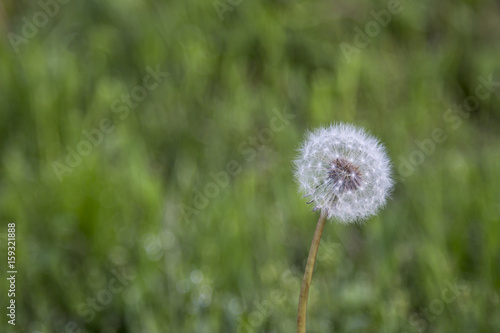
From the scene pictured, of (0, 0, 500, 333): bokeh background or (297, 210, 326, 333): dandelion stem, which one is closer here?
(297, 210, 326, 333): dandelion stem

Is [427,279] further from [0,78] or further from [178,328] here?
[0,78]

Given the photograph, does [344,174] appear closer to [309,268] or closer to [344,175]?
[344,175]

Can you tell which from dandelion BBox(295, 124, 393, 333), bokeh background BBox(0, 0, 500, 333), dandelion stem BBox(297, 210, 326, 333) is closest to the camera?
dandelion stem BBox(297, 210, 326, 333)

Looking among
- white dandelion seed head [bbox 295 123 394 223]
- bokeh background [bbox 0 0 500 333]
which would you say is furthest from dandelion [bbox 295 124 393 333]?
bokeh background [bbox 0 0 500 333]

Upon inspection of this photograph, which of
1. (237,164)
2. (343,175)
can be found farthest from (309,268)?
(237,164)

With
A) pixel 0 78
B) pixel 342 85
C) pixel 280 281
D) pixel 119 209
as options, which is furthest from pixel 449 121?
pixel 0 78

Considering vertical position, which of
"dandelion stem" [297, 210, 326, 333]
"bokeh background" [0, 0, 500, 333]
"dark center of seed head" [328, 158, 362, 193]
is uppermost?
"bokeh background" [0, 0, 500, 333]

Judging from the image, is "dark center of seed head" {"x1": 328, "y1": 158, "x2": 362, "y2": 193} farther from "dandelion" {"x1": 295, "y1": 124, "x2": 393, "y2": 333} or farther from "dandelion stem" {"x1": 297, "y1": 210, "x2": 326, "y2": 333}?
"dandelion stem" {"x1": 297, "y1": 210, "x2": 326, "y2": 333}
